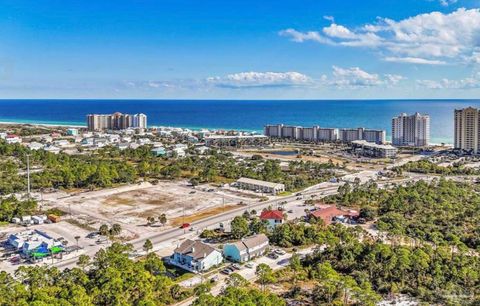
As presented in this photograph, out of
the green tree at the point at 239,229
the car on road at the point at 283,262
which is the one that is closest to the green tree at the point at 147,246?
the green tree at the point at 239,229

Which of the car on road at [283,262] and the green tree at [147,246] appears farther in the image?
the green tree at [147,246]

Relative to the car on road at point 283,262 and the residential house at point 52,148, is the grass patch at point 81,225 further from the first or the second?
the residential house at point 52,148

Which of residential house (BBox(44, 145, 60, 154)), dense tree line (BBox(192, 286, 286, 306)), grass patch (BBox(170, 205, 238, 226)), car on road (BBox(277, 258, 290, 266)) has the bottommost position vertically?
car on road (BBox(277, 258, 290, 266))

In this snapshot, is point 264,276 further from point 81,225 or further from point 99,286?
point 81,225

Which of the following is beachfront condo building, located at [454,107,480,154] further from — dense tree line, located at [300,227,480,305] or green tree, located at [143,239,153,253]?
green tree, located at [143,239,153,253]

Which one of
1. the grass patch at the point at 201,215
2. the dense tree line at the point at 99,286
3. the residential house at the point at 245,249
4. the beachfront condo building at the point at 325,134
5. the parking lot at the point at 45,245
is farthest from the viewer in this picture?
the beachfront condo building at the point at 325,134

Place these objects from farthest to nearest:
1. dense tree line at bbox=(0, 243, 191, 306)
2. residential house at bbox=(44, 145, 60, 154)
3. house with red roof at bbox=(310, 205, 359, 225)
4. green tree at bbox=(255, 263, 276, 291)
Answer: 1. residential house at bbox=(44, 145, 60, 154)
2. house with red roof at bbox=(310, 205, 359, 225)
3. green tree at bbox=(255, 263, 276, 291)
4. dense tree line at bbox=(0, 243, 191, 306)

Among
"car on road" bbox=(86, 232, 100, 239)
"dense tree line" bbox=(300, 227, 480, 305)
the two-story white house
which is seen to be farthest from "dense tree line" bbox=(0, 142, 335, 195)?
"dense tree line" bbox=(300, 227, 480, 305)

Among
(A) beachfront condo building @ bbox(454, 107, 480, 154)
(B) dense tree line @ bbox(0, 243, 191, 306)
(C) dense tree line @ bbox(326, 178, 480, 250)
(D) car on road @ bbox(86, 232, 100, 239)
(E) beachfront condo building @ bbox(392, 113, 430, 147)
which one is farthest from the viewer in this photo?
(E) beachfront condo building @ bbox(392, 113, 430, 147)
